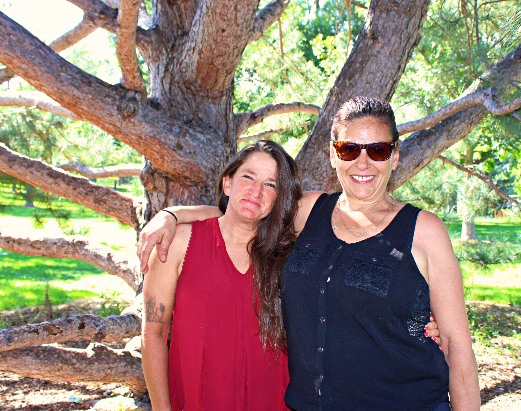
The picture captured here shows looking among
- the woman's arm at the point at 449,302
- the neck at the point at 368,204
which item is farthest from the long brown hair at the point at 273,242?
the woman's arm at the point at 449,302

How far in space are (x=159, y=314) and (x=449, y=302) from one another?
3.24ft

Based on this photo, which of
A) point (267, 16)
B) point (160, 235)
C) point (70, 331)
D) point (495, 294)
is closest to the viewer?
point (160, 235)

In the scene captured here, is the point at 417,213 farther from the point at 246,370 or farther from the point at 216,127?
the point at 216,127

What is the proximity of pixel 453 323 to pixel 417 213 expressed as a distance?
35 centimetres

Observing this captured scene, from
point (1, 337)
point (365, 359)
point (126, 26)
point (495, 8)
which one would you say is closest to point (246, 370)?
point (365, 359)

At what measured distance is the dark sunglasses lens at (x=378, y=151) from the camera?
6.51ft

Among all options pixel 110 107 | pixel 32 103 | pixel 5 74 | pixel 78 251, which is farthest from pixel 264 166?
pixel 32 103

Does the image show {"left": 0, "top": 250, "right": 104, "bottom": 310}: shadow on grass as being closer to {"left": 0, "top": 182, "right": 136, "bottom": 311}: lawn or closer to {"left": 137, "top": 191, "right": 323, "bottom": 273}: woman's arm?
{"left": 0, "top": 182, "right": 136, "bottom": 311}: lawn

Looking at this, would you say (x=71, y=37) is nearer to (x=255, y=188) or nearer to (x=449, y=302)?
(x=255, y=188)

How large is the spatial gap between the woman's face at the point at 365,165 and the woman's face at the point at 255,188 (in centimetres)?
29

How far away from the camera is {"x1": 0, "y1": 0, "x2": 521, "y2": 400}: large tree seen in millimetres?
2775

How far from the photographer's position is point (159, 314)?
84.6 inches

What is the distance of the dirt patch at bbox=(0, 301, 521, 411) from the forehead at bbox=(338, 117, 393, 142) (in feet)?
7.81

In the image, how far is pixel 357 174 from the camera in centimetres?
202
